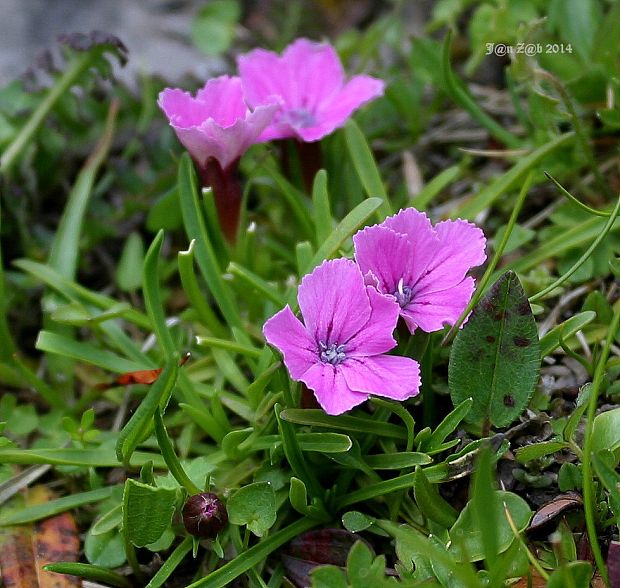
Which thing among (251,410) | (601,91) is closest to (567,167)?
(601,91)

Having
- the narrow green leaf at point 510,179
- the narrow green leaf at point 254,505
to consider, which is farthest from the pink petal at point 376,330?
the narrow green leaf at point 510,179

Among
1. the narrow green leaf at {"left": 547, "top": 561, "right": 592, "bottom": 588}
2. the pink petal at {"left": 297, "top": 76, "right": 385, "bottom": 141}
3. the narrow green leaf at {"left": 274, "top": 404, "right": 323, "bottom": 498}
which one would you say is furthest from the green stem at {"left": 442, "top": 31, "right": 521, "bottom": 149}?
the narrow green leaf at {"left": 547, "top": 561, "right": 592, "bottom": 588}

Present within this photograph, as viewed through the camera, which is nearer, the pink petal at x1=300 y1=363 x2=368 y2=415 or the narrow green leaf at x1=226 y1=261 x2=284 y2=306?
the pink petal at x1=300 y1=363 x2=368 y2=415

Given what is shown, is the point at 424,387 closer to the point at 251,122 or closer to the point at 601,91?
the point at 251,122

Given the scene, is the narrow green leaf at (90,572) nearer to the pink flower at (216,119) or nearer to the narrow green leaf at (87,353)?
the narrow green leaf at (87,353)

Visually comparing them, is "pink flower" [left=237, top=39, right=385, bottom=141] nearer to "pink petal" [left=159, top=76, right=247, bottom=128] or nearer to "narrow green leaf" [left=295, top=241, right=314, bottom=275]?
"pink petal" [left=159, top=76, right=247, bottom=128]
